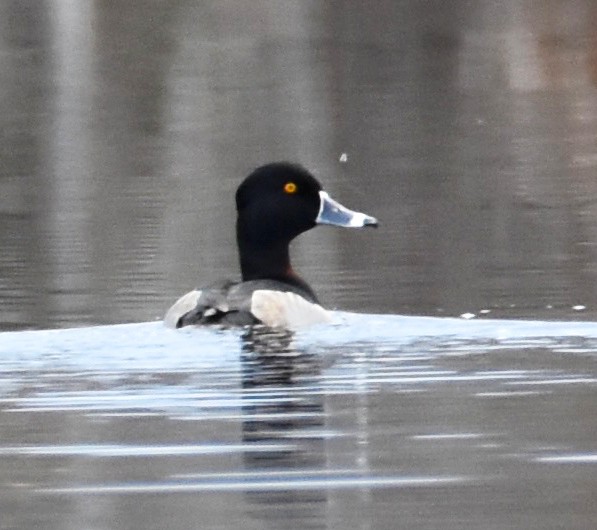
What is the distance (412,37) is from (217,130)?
33.8ft

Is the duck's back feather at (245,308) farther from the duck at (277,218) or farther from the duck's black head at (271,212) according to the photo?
the duck's black head at (271,212)

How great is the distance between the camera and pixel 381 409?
836 cm

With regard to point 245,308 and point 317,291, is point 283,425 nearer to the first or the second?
point 245,308

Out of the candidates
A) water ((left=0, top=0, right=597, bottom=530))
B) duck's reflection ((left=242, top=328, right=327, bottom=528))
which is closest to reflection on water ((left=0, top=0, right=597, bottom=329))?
water ((left=0, top=0, right=597, bottom=530))

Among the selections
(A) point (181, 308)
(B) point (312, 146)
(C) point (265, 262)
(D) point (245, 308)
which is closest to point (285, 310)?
(D) point (245, 308)

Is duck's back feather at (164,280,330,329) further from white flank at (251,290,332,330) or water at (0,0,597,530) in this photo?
water at (0,0,597,530)

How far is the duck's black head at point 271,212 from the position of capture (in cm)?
1231

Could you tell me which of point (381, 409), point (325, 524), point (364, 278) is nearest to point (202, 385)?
point (381, 409)

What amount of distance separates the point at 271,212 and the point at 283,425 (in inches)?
170

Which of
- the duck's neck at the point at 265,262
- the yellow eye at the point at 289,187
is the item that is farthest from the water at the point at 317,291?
the yellow eye at the point at 289,187

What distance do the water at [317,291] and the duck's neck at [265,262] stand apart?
0.40 metres

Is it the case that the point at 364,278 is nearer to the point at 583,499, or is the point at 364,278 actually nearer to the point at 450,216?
the point at 450,216

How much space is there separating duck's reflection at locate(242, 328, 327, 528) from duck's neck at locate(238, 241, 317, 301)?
1.44 metres

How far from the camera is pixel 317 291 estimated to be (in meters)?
13.2
